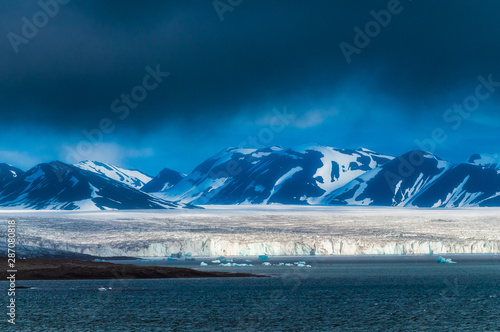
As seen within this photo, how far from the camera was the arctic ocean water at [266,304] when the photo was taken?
36.7 m

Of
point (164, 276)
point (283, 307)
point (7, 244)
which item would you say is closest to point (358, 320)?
point (283, 307)

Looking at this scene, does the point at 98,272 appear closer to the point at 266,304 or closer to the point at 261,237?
the point at 261,237

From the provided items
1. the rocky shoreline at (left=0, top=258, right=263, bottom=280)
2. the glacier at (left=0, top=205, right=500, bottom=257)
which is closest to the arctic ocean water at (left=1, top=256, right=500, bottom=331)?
the rocky shoreline at (left=0, top=258, right=263, bottom=280)

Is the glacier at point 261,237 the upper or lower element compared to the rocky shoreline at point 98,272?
upper

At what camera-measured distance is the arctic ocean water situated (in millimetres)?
36688

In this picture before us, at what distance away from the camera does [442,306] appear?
45812 millimetres

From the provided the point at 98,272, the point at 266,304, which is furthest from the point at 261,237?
the point at 266,304

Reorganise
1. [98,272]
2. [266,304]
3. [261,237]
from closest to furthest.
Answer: [266,304], [98,272], [261,237]

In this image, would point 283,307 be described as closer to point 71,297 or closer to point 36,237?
point 71,297

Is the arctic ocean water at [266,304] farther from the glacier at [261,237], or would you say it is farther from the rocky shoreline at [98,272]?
the glacier at [261,237]

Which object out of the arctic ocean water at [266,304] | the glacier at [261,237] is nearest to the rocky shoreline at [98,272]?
the arctic ocean water at [266,304]

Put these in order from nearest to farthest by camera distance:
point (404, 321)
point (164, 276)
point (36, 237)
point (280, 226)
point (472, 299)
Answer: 1. point (404, 321)
2. point (472, 299)
3. point (164, 276)
4. point (36, 237)
5. point (280, 226)

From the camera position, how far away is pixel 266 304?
1881 inches

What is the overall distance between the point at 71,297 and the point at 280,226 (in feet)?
232
